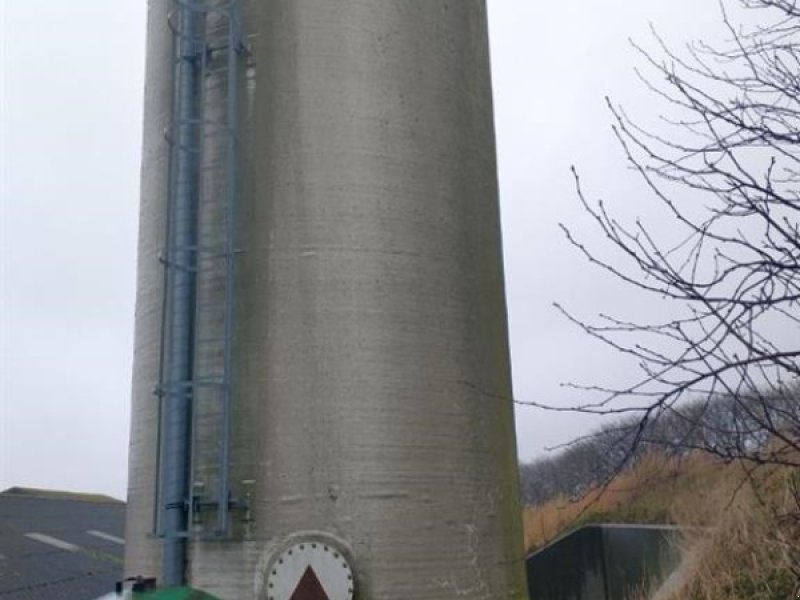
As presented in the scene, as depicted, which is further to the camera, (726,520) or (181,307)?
(726,520)

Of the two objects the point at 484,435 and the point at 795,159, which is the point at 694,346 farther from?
the point at 484,435

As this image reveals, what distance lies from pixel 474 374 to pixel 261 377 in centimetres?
134

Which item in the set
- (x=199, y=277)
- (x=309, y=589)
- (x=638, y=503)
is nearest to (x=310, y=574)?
(x=309, y=589)

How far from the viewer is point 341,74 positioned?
564cm

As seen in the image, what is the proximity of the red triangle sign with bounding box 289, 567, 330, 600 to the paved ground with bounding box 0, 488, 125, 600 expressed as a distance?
6179mm

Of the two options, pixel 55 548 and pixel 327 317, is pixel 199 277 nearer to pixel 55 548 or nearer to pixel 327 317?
pixel 327 317

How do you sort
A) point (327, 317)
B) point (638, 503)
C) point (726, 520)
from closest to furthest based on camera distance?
point (327, 317), point (726, 520), point (638, 503)

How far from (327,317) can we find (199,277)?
886 mm

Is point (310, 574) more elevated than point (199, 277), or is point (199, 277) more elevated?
point (199, 277)

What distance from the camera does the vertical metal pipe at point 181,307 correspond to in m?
5.17

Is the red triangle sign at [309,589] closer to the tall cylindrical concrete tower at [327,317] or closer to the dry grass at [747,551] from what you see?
the tall cylindrical concrete tower at [327,317]

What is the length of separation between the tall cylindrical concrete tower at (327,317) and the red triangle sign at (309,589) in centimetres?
12

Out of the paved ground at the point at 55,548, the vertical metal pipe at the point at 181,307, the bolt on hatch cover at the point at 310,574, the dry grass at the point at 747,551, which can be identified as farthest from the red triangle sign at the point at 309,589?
the paved ground at the point at 55,548

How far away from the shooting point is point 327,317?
5254 mm
